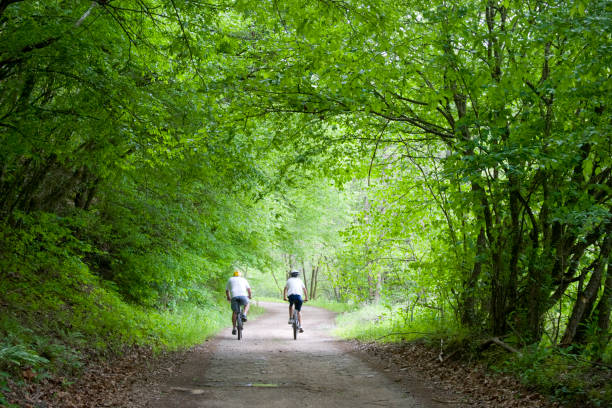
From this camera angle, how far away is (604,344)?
744 centimetres

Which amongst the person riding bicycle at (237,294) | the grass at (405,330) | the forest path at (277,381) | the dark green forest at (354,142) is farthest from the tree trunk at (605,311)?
the person riding bicycle at (237,294)

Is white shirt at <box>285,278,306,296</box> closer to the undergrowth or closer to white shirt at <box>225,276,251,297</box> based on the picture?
white shirt at <box>225,276,251,297</box>

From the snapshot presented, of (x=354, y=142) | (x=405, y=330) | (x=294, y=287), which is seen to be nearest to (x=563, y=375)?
(x=405, y=330)

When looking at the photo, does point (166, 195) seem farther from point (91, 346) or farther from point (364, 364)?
point (364, 364)

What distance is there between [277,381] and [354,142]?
5.34m

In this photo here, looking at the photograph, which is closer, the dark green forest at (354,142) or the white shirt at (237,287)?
the dark green forest at (354,142)

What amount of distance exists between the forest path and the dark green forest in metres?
1.47

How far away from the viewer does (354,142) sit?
10.9 meters

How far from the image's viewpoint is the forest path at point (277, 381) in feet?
21.6

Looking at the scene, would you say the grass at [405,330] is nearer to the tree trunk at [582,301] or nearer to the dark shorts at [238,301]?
the tree trunk at [582,301]

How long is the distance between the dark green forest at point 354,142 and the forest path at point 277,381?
1471mm

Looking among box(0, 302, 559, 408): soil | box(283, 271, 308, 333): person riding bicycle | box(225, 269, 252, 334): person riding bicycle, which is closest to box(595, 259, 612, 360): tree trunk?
box(0, 302, 559, 408): soil

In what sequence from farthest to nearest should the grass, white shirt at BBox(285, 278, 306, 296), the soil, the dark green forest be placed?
white shirt at BBox(285, 278, 306, 296) < the grass < the dark green forest < the soil

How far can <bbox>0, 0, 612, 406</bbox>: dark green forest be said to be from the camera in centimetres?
658
